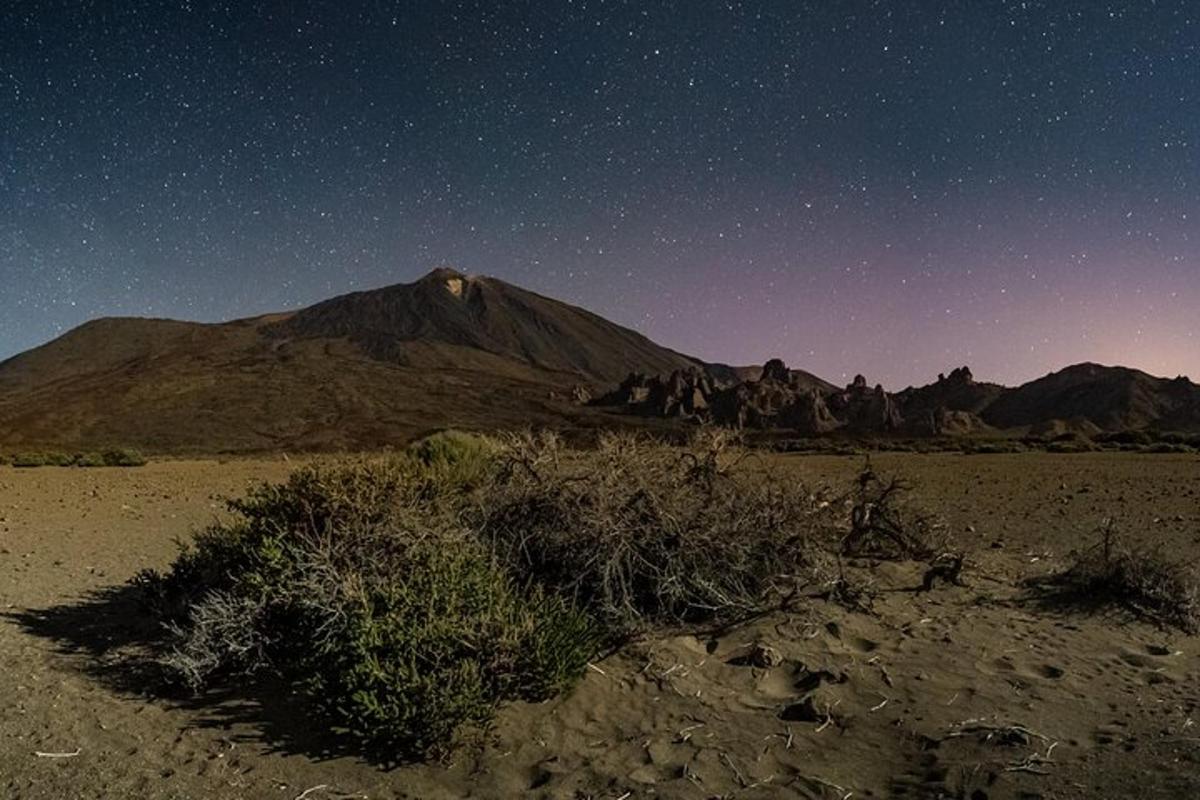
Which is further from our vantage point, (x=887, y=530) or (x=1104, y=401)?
(x=1104, y=401)

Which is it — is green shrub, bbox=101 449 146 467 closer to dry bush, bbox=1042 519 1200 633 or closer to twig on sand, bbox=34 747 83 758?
twig on sand, bbox=34 747 83 758

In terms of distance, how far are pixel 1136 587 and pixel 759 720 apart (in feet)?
11.5

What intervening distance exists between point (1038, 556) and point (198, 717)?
7.26m

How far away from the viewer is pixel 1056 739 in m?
4.06

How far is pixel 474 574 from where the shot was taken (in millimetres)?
5098

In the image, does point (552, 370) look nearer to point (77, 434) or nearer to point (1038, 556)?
point (77, 434)

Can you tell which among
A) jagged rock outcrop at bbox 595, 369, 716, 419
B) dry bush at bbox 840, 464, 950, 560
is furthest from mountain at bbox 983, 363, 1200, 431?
dry bush at bbox 840, 464, 950, 560

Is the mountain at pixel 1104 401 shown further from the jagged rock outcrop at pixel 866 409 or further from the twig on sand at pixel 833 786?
the twig on sand at pixel 833 786

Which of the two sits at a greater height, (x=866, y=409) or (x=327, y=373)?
(x=327, y=373)

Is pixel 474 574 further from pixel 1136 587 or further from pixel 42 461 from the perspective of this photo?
pixel 42 461

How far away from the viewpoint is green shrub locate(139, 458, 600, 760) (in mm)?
4355

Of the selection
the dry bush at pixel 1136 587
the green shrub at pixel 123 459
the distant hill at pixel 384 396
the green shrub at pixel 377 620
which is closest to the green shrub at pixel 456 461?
the green shrub at pixel 377 620

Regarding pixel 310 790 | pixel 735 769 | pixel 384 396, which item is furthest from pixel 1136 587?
pixel 384 396

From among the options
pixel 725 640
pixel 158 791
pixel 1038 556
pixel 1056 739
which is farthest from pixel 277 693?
pixel 1038 556
